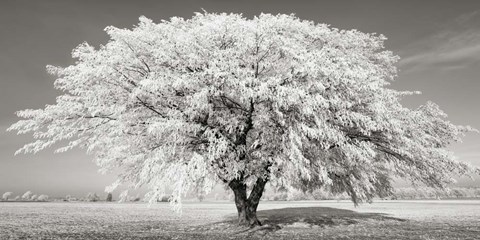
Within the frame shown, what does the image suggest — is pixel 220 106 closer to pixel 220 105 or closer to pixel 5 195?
pixel 220 105

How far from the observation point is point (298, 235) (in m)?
18.6

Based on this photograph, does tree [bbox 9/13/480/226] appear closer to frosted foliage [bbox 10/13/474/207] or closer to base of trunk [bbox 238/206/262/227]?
frosted foliage [bbox 10/13/474/207]

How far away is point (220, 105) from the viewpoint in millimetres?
19062

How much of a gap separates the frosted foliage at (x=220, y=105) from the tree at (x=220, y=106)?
69mm

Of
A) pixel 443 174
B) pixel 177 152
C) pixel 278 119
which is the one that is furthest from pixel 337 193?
pixel 177 152

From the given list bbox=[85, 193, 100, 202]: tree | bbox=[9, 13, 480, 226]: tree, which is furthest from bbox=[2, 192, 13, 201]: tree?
bbox=[9, 13, 480, 226]: tree

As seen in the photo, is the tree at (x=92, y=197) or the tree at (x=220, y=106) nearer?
the tree at (x=220, y=106)

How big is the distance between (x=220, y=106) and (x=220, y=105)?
0.08 meters

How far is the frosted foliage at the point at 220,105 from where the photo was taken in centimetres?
1658

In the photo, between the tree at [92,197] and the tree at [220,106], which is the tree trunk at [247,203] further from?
the tree at [92,197]

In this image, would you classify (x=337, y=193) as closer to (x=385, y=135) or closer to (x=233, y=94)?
(x=385, y=135)

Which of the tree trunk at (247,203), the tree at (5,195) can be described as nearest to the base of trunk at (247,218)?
the tree trunk at (247,203)

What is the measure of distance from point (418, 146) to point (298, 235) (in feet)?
27.0

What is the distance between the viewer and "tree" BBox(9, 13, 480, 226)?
16578mm
